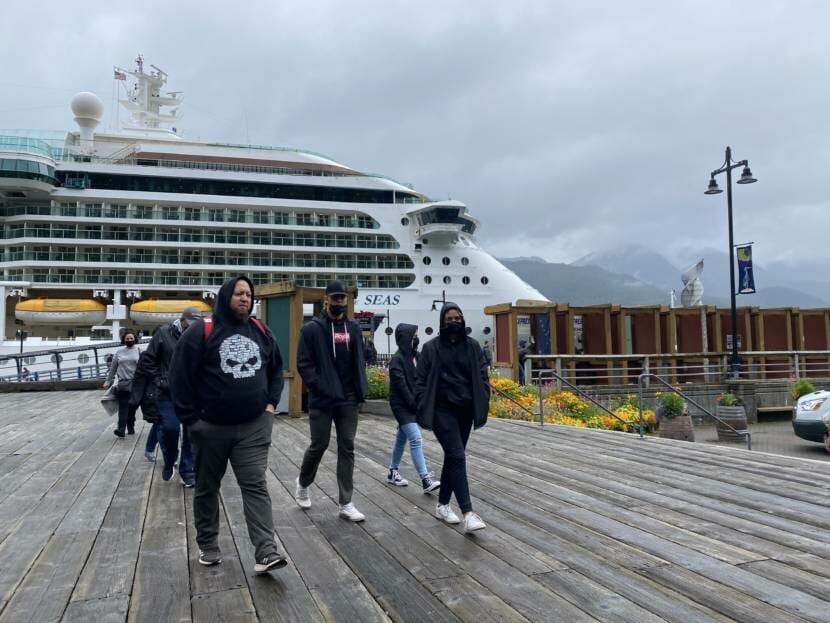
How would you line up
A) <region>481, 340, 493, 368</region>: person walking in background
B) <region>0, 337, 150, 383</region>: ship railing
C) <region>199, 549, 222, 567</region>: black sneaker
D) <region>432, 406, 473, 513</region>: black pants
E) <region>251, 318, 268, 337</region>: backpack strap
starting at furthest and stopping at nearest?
<region>0, 337, 150, 383</region>: ship railing < <region>481, 340, 493, 368</region>: person walking in background < <region>432, 406, 473, 513</region>: black pants < <region>251, 318, 268, 337</region>: backpack strap < <region>199, 549, 222, 567</region>: black sneaker

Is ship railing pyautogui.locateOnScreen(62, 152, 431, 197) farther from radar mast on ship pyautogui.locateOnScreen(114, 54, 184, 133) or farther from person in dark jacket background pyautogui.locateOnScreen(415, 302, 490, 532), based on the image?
person in dark jacket background pyautogui.locateOnScreen(415, 302, 490, 532)

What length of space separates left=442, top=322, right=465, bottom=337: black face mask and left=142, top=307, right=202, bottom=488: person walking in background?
2.42 m

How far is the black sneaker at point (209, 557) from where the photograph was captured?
326 centimetres

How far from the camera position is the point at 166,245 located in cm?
3453

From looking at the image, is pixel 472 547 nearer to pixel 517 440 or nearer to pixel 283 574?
pixel 283 574

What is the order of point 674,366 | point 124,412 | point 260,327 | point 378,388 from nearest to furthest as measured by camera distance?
point 260,327 < point 124,412 < point 378,388 < point 674,366

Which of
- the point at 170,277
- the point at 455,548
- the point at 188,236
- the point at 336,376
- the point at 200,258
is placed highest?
the point at 188,236

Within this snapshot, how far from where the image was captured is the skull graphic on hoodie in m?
3.16

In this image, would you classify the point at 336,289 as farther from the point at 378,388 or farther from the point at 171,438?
the point at 378,388

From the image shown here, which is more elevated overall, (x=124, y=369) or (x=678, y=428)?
(x=124, y=369)

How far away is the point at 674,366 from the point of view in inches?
642

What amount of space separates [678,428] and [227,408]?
9593 mm

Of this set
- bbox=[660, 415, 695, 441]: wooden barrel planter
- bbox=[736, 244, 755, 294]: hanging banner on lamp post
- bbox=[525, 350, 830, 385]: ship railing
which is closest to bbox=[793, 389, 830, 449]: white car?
bbox=[660, 415, 695, 441]: wooden barrel planter

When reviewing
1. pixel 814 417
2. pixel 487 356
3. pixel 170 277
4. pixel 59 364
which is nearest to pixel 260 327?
pixel 487 356
